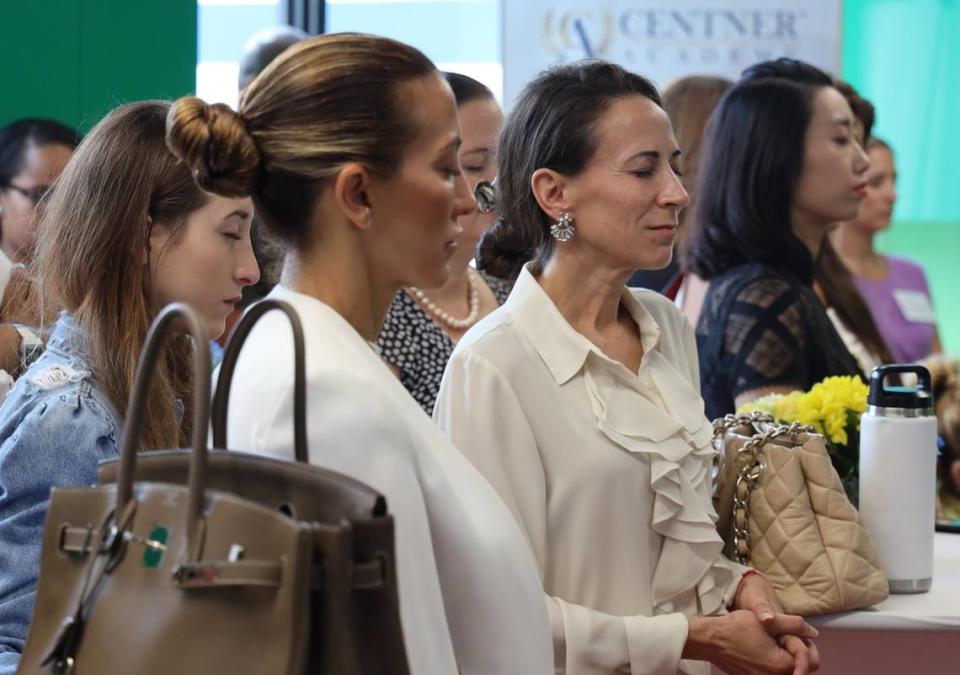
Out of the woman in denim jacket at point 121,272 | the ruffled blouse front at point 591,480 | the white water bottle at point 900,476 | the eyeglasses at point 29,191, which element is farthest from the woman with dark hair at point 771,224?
the eyeglasses at point 29,191

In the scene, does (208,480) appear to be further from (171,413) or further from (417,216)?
(171,413)

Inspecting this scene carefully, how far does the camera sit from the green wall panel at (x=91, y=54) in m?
3.90

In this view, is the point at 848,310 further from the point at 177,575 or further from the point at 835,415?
the point at 177,575

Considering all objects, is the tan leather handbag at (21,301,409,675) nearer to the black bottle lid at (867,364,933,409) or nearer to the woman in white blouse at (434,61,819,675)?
the woman in white blouse at (434,61,819,675)

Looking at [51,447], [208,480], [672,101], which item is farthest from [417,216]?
[672,101]

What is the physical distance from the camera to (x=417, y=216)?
1578 mm

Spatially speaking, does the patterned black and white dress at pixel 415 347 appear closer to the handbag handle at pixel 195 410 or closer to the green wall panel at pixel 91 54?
the green wall panel at pixel 91 54

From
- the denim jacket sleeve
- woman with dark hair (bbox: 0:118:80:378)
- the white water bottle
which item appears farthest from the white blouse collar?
woman with dark hair (bbox: 0:118:80:378)

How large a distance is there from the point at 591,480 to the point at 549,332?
0.79 feet

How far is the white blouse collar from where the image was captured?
7.19 ft

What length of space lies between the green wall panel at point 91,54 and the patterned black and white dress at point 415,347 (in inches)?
47.1

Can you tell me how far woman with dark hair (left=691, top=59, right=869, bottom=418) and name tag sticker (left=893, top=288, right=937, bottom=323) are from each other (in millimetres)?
Answer: 1860

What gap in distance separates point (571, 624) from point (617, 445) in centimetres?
28

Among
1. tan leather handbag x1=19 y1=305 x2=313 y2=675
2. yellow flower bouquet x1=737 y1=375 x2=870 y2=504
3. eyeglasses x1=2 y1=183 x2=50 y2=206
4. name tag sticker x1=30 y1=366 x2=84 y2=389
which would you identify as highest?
tan leather handbag x1=19 y1=305 x2=313 y2=675
